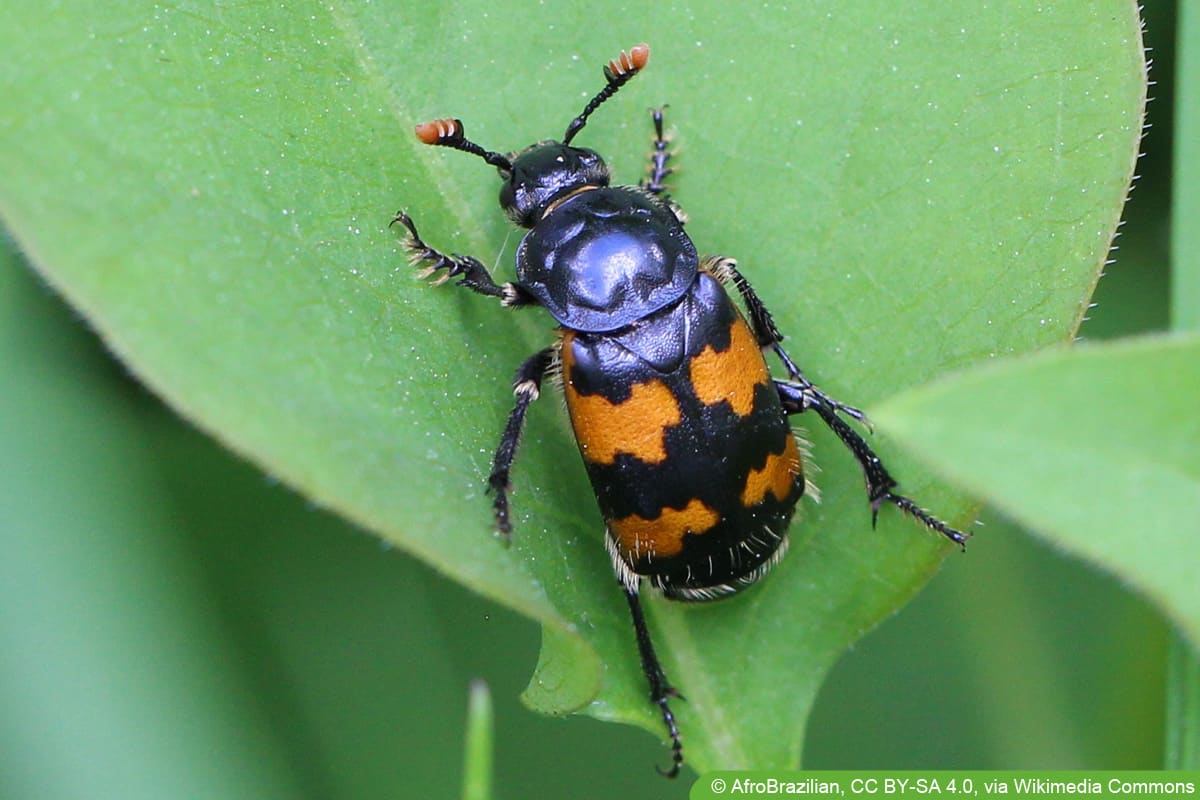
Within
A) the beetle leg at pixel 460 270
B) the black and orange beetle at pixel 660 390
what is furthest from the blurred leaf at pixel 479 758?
the beetle leg at pixel 460 270

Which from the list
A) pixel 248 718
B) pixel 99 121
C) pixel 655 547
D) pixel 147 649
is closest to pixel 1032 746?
pixel 655 547

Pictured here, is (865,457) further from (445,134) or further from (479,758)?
(479,758)

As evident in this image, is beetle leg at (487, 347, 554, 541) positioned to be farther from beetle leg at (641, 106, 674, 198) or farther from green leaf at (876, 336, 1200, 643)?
green leaf at (876, 336, 1200, 643)

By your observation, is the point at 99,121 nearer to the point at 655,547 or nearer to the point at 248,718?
the point at 655,547

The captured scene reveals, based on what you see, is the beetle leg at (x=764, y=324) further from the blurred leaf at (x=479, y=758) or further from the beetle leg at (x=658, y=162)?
the blurred leaf at (x=479, y=758)

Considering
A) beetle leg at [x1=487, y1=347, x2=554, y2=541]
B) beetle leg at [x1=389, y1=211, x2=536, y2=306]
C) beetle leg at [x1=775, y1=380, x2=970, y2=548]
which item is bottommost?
beetle leg at [x1=775, y1=380, x2=970, y2=548]

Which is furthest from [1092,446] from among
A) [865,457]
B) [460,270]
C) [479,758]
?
[460,270]

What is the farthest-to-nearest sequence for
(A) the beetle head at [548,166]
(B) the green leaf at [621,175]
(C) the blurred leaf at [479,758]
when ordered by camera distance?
(A) the beetle head at [548,166], (B) the green leaf at [621,175], (C) the blurred leaf at [479,758]

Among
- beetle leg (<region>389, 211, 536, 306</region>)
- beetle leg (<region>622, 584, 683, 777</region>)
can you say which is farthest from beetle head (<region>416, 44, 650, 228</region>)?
beetle leg (<region>622, 584, 683, 777</region>)
